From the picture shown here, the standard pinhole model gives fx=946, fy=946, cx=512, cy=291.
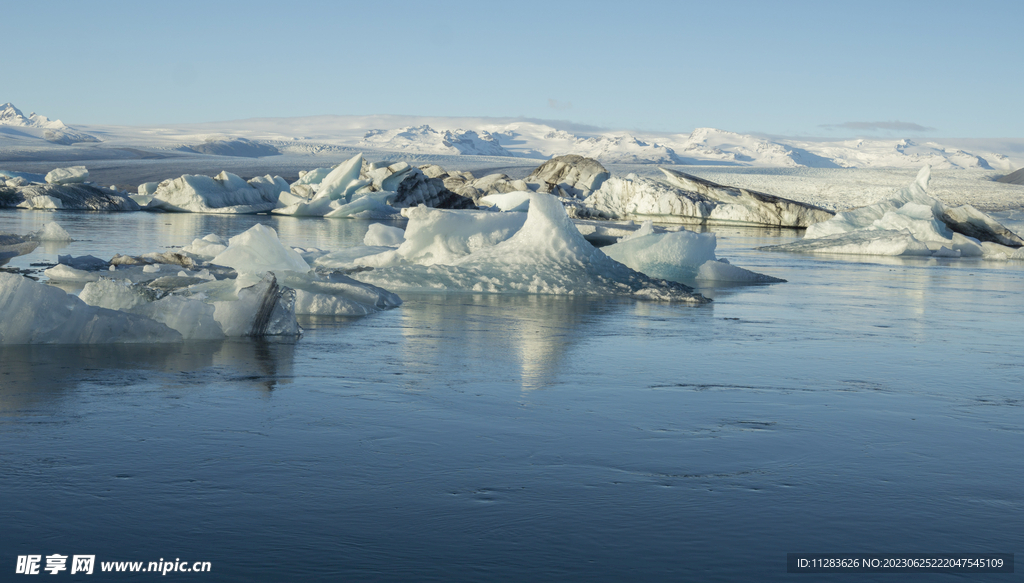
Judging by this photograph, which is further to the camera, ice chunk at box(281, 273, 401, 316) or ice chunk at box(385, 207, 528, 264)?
ice chunk at box(385, 207, 528, 264)

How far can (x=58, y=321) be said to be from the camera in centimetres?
420

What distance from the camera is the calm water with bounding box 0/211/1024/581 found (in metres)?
1.92

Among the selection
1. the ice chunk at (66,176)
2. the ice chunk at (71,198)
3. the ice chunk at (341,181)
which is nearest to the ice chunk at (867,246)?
the ice chunk at (341,181)

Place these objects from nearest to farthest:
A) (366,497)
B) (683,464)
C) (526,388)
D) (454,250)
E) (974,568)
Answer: (974,568) < (366,497) < (683,464) < (526,388) < (454,250)

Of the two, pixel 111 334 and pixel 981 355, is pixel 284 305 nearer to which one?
pixel 111 334

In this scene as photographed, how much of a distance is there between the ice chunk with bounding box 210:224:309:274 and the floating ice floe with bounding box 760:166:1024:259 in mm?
10044

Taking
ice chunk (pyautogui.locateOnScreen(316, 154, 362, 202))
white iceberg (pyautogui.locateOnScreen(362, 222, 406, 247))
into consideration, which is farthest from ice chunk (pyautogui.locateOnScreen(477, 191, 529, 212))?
white iceberg (pyautogui.locateOnScreen(362, 222, 406, 247))

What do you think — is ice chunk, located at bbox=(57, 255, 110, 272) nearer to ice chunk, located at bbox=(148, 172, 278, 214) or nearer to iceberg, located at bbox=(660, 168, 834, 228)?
ice chunk, located at bbox=(148, 172, 278, 214)

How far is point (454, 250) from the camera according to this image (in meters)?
8.98

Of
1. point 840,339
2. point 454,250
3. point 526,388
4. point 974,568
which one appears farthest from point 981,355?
point 454,250

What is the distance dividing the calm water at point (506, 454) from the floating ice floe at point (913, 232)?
11295mm

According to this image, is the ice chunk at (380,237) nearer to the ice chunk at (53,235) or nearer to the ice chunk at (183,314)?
the ice chunk at (53,235)

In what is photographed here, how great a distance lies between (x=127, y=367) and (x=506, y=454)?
1.89m

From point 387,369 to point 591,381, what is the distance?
2.77 feet
